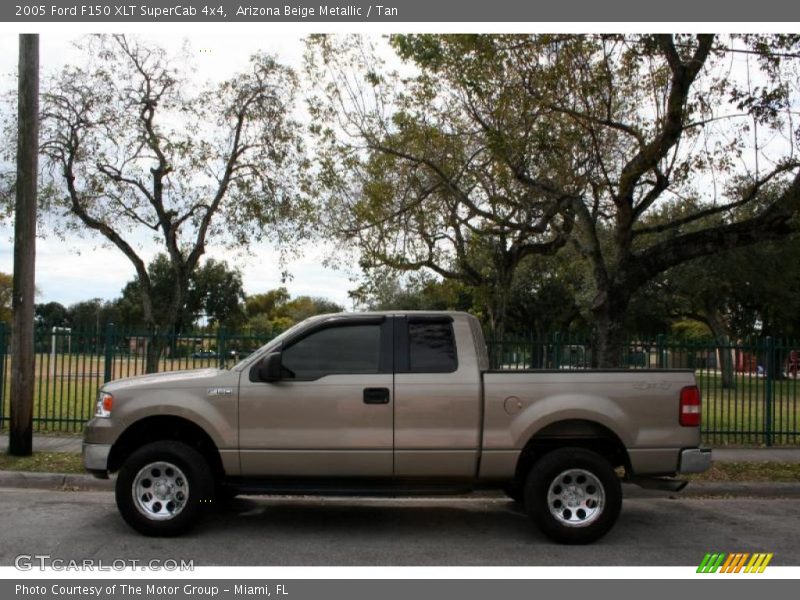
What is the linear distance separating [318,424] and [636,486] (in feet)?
14.6

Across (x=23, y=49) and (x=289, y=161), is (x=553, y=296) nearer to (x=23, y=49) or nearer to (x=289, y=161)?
(x=289, y=161)

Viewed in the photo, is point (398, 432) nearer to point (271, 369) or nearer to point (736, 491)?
point (271, 369)

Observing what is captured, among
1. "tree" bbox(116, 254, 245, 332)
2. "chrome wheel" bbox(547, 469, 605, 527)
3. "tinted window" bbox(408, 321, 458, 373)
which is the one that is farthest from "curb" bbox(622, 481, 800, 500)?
"tree" bbox(116, 254, 245, 332)

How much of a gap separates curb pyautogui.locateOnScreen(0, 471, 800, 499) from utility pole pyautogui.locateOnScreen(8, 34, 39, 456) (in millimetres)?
1225

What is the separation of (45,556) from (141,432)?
132 centimetres

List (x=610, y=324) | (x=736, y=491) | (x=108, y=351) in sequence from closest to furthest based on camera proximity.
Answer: (x=736, y=491), (x=610, y=324), (x=108, y=351)

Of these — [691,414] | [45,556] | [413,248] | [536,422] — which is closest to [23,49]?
[45,556]

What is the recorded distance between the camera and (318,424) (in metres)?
6.61

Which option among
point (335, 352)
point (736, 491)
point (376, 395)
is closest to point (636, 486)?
point (736, 491)

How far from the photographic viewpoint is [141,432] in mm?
6902

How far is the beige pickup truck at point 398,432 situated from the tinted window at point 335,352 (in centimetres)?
2

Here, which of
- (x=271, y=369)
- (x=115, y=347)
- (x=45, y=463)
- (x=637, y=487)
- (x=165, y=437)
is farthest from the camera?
(x=115, y=347)

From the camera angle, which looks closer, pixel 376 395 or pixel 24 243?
pixel 376 395

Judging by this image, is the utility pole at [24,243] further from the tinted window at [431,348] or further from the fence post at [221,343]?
the tinted window at [431,348]
